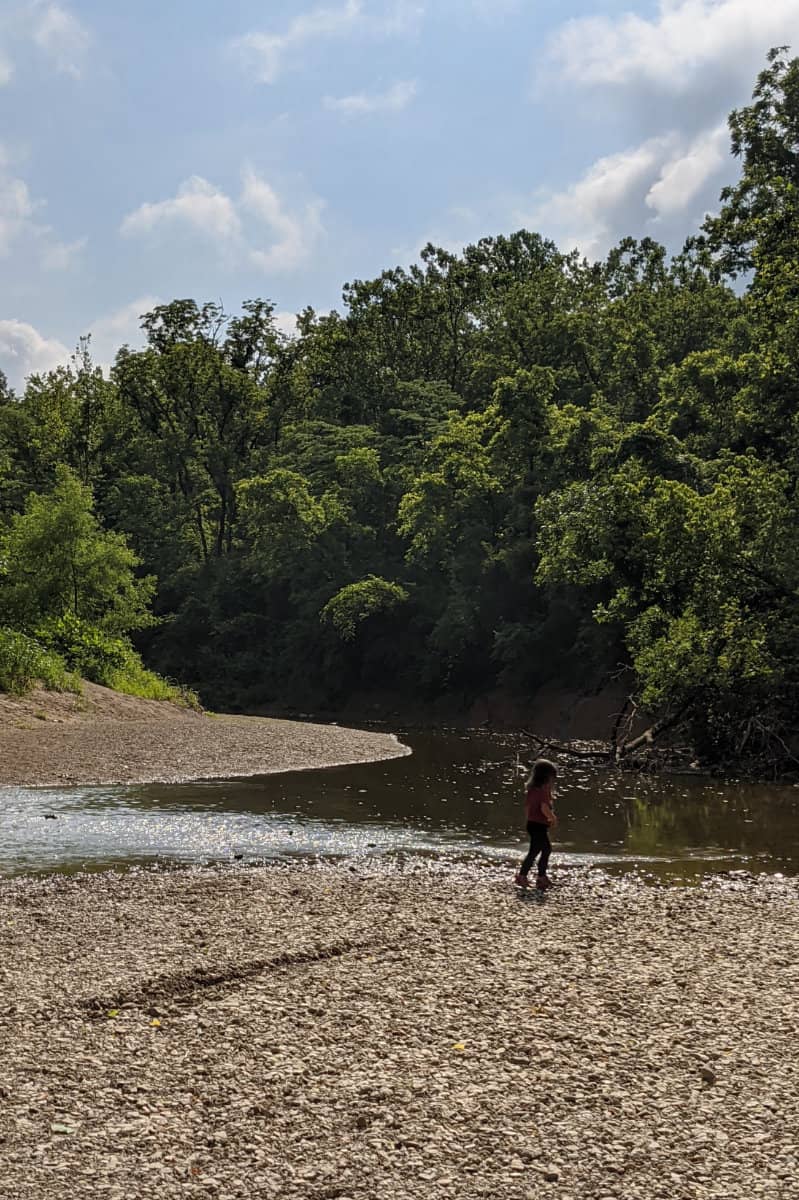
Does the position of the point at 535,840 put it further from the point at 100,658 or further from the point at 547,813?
the point at 100,658

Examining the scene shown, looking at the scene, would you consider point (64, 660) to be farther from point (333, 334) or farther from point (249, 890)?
point (333, 334)

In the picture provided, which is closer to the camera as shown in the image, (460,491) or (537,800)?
(537,800)

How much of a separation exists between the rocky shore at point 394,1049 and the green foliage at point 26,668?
20.6 m

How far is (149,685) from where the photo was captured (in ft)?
134

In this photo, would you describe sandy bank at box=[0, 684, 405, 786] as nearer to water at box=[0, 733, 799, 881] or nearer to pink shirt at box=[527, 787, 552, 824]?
water at box=[0, 733, 799, 881]

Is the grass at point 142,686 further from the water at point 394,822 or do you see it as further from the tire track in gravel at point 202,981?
the tire track in gravel at point 202,981

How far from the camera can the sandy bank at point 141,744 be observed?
23.4 metres

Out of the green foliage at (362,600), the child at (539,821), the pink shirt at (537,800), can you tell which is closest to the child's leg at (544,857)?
the child at (539,821)

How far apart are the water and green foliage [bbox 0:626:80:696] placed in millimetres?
11294

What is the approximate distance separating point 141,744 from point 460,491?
27728 millimetres

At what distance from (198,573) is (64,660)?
32.8 m

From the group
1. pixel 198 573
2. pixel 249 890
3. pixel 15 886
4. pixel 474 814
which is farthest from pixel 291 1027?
pixel 198 573

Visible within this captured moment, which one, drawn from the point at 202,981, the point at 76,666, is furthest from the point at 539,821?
the point at 76,666

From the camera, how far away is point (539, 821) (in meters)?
13.6
